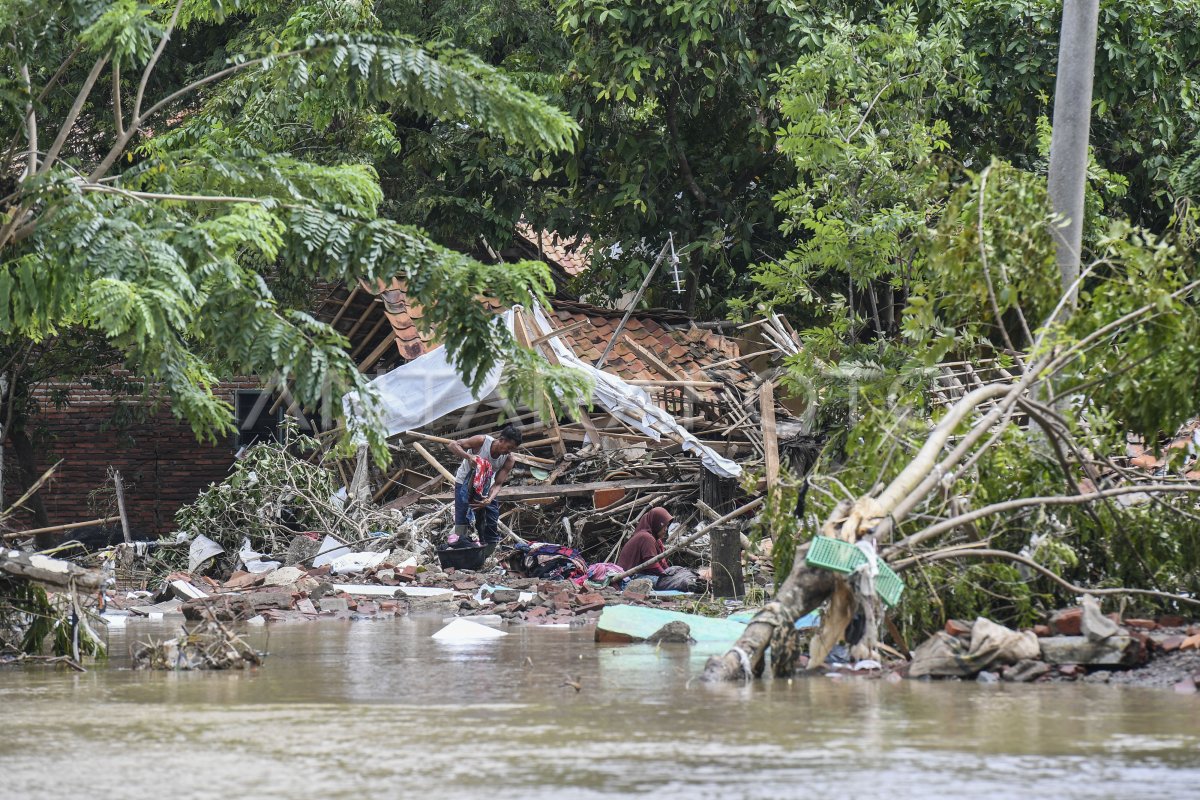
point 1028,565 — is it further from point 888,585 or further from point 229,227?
point 229,227

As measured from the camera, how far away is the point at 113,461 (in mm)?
23828

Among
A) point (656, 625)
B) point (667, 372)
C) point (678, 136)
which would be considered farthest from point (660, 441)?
point (656, 625)

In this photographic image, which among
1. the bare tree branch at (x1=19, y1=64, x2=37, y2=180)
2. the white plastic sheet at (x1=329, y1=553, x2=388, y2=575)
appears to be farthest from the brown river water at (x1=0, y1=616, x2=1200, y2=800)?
the white plastic sheet at (x1=329, y1=553, x2=388, y2=575)

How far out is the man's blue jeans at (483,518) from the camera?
16.3 meters

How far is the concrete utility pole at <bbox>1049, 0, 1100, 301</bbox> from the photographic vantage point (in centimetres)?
1030

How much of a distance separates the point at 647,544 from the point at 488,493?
6.65ft

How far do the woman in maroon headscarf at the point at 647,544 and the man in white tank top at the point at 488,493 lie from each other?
168 centimetres

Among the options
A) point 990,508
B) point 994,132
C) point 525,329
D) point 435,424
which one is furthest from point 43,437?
point 990,508

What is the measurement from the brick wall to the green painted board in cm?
1440

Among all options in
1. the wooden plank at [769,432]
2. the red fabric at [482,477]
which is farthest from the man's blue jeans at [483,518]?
the wooden plank at [769,432]

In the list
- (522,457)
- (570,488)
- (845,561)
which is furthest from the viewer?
(522,457)

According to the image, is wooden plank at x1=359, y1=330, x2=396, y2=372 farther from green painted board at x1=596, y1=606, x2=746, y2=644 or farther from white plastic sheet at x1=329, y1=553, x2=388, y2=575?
green painted board at x1=596, y1=606, x2=746, y2=644

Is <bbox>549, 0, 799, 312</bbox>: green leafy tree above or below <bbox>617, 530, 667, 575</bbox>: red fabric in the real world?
above

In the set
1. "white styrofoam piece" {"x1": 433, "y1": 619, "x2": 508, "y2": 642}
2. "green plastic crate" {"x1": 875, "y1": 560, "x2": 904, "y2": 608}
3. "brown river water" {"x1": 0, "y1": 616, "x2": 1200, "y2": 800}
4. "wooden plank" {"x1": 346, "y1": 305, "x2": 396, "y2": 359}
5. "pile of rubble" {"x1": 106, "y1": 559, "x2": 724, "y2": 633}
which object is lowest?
"brown river water" {"x1": 0, "y1": 616, "x2": 1200, "y2": 800}
